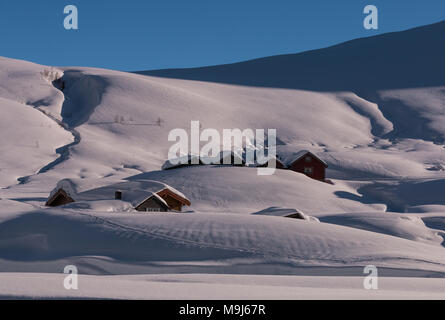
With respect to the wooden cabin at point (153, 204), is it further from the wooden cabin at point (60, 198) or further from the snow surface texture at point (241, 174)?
the wooden cabin at point (60, 198)

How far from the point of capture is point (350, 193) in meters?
53.7

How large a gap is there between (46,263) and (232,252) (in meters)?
5.85

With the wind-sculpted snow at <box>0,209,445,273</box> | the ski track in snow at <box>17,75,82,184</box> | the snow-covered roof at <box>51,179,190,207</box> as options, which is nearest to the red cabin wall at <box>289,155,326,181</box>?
the ski track in snow at <box>17,75,82,184</box>

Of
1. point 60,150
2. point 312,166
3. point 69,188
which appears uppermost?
point 60,150

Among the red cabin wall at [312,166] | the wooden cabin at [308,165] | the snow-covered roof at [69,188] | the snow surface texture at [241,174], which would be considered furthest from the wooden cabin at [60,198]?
the red cabin wall at [312,166]

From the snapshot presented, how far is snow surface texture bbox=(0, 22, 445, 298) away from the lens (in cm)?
1888

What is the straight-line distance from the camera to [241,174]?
51594 mm

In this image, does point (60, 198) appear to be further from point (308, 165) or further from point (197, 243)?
point (308, 165)

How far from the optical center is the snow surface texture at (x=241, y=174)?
18.9 meters

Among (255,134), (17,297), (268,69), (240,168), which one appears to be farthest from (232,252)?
(268,69)

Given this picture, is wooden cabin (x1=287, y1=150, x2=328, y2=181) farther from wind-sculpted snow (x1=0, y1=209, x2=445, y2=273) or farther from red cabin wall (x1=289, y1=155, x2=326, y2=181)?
wind-sculpted snow (x1=0, y1=209, x2=445, y2=273)

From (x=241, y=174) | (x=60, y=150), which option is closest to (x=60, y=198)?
(x=241, y=174)

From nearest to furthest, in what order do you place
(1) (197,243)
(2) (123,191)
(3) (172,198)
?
(1) (197,243) < (2) (123,191) < (3) (172,198)

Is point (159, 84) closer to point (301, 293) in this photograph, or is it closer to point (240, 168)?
point (240, 168)
